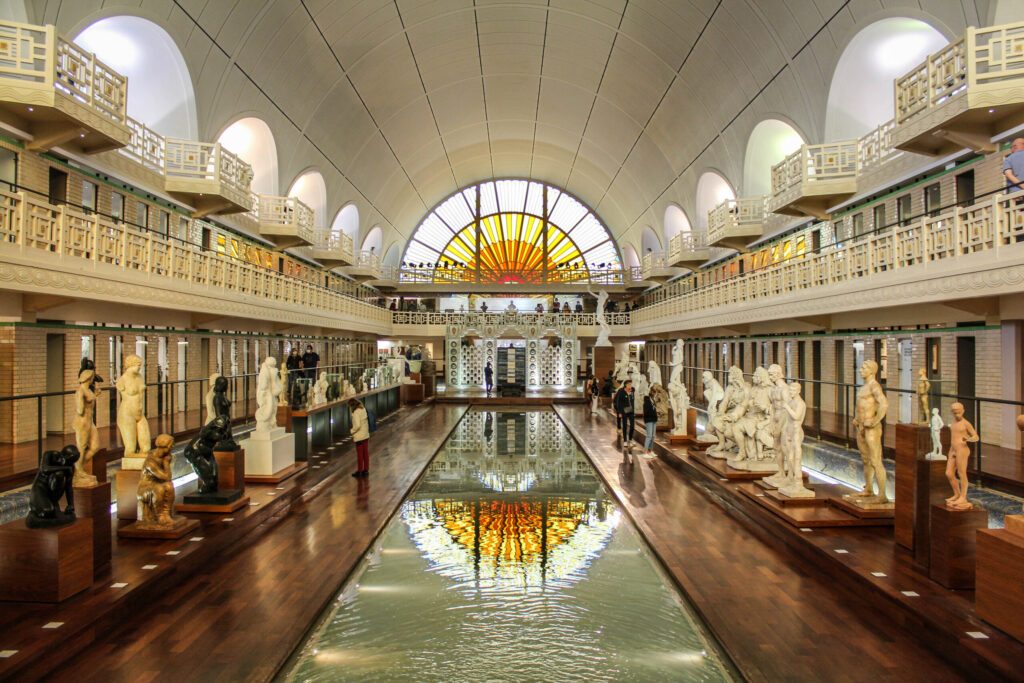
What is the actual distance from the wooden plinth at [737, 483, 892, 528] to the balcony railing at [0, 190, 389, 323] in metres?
10.4

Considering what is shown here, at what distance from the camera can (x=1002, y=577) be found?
4516mm

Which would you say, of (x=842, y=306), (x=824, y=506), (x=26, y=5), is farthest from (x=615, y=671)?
(x=26, y=5)

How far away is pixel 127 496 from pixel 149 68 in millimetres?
12792

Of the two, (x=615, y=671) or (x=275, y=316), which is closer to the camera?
(x=615, y=671)

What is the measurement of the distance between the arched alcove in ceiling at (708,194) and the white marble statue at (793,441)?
20.0 metres

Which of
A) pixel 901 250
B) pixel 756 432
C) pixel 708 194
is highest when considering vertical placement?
pixel 708 194

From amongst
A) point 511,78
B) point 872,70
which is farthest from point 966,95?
point 511,78

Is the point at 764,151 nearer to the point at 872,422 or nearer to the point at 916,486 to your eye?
the point at 872,422

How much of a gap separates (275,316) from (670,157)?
19590 mm

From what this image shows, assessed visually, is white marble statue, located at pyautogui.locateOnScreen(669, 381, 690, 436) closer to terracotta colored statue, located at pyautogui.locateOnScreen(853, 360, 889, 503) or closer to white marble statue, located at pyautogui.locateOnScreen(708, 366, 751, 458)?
white marble statue, located at pyautogui.locateOnScreen(708, 366, 751, 458)

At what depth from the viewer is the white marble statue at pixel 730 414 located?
11.0m

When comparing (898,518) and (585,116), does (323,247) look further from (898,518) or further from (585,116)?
(898,518)

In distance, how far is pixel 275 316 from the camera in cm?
1777

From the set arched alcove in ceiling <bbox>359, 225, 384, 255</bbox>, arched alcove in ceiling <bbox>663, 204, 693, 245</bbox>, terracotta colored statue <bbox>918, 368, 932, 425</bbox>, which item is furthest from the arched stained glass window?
terracotta colored statue <bbox>918, 368, 932, 425</bbox>
